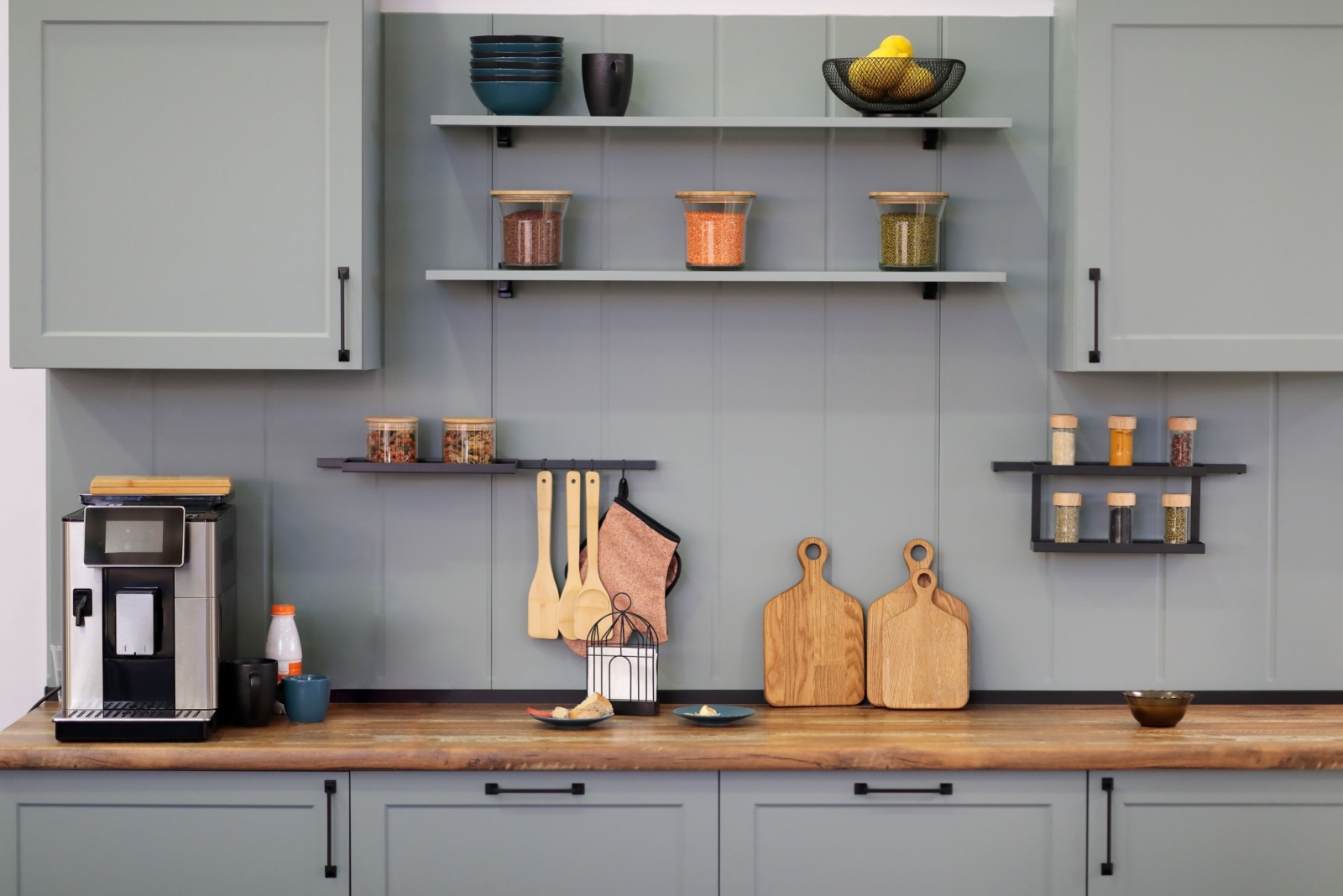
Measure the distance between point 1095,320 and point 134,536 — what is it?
1.96 metres

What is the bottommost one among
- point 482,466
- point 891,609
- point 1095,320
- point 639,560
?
point 891,609

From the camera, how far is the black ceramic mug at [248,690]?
2549 mm

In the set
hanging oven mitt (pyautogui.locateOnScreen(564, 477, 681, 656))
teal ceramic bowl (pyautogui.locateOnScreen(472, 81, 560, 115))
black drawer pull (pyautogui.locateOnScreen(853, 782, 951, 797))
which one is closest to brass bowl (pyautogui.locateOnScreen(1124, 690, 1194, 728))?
black drawer pull (pyautogui.locateOnScreen(853, 782, 951, 797))

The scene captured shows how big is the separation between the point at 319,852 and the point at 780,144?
175 cm

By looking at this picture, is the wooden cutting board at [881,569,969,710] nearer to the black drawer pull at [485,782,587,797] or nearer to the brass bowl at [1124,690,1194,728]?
the brass bowl at [1124,690,1194,728]

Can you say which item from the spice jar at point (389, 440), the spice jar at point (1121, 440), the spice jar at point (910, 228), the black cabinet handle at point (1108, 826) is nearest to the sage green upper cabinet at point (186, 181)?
the spice jar at point (389, 440)

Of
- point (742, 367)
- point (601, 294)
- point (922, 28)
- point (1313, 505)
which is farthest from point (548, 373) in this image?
point (1313, 505)

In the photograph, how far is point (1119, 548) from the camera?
2.75 m

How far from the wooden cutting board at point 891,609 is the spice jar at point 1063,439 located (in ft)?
1.12

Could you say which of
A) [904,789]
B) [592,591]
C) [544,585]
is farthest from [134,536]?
[904,789]

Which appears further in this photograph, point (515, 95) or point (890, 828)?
point (515, 95)

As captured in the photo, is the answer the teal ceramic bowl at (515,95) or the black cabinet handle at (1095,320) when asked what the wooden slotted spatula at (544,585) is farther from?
the black cabinet handle at (1095,320)

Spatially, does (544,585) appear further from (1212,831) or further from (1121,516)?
(1212,831)

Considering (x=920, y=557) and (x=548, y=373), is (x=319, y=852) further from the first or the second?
(x=920, y=557)
